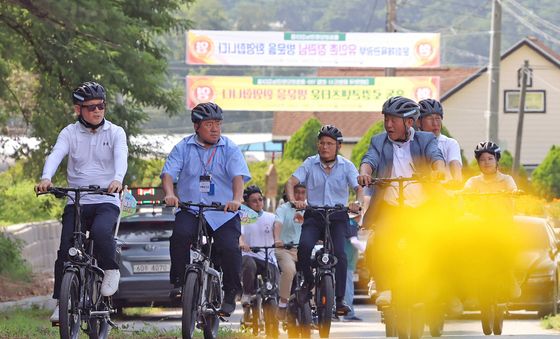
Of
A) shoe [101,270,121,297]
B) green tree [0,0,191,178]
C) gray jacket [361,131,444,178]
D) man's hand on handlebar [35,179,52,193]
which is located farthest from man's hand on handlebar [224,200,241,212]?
green tree [0,0,191,178]

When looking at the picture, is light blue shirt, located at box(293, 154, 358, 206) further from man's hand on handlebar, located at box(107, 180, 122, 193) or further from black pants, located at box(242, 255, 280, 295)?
man's hand on handlebar, located at box(107, 180, 122, 193)

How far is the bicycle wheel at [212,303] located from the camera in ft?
40.1

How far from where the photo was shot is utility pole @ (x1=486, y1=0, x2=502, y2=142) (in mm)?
32594

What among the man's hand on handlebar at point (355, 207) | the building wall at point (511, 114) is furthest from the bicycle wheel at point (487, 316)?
the building wall at point (511, 114)

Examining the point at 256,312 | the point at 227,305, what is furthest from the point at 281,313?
the point at 227,305

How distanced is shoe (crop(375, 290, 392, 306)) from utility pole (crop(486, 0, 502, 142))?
20527mm

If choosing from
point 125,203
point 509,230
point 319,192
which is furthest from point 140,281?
point 125,203

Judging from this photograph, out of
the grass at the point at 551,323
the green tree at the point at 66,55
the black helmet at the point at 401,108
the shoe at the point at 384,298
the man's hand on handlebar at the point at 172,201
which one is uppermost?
the green tree at the point at 66,55

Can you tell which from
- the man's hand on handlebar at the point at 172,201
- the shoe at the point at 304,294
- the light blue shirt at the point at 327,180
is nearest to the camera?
the man's hand on handlebar at the point at 172,201

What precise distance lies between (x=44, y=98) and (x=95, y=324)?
9.67 metres

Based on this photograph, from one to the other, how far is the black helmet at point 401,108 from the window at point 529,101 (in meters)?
53.2

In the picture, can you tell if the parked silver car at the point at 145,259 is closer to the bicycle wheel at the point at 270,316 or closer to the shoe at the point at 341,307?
the bicycle wheel at the point at 270,316

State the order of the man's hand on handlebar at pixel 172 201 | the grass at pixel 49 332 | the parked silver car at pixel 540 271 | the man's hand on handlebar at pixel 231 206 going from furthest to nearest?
the parked silver car at pixel 540 271
the grass at pixel 49 332
the man's hand on handlebar at pixel 231 206
the man's hand on handlebar at pixel 172 201

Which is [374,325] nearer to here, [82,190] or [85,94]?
[85,94]
